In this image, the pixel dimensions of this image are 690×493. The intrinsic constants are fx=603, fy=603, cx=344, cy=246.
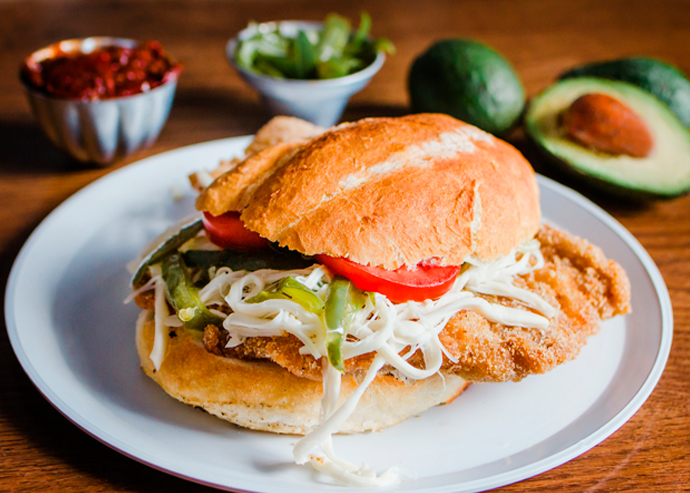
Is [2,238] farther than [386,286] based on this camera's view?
Yes

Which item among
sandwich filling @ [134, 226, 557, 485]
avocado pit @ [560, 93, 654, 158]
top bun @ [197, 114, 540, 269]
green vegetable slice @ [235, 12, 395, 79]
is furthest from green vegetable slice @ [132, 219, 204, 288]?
avocado pit @ [560, 93, 654, 158]

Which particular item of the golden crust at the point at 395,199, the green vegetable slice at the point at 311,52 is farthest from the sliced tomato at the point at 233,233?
the green vegetable slice at the point at 311,52

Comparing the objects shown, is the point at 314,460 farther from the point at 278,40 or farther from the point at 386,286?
the point at 278,40

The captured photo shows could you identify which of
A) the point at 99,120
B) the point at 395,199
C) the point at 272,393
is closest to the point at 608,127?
the point at 395,199

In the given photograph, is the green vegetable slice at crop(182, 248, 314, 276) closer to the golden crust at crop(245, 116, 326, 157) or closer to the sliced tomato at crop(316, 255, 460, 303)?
the sliced tomato at crop(316, 255, 460, 303)

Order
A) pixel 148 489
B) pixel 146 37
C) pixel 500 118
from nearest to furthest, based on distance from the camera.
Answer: pixel 148 489
pixel 500 118
pixel 146 37

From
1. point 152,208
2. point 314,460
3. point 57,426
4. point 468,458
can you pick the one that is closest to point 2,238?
point 152,208

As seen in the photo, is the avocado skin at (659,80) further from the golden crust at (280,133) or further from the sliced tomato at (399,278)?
the sliced tomato at (399,278)
